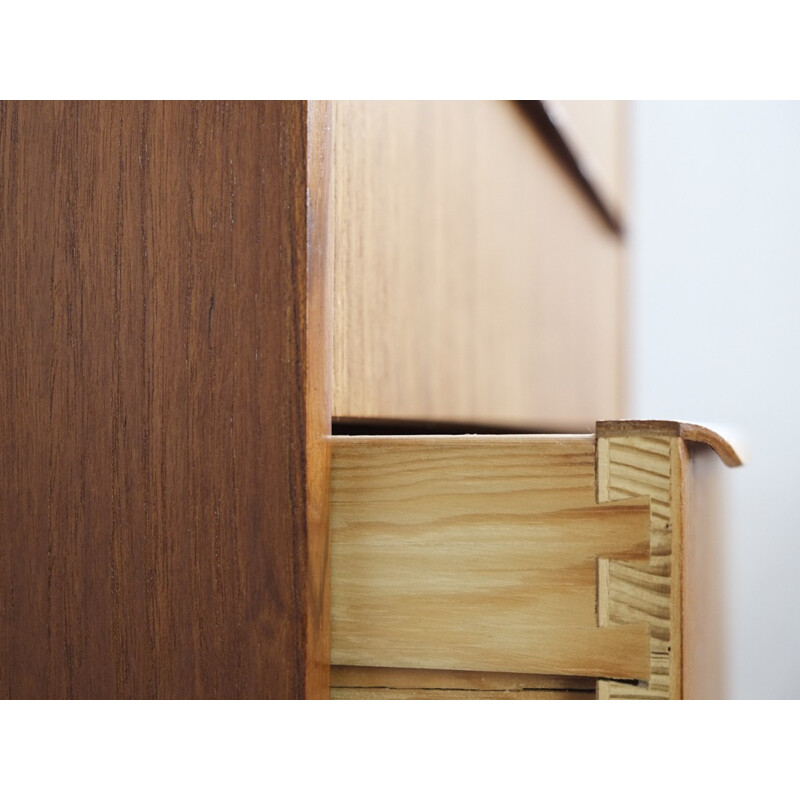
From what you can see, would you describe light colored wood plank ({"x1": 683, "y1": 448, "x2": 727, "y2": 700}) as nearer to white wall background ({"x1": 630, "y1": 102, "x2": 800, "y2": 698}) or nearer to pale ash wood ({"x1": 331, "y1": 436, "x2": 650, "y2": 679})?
pale ash wood ({"x1": 331, "y1": 436, "x2": 650, "y2": 679})

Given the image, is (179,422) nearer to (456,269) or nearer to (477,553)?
(477,553)

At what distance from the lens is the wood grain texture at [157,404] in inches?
14.1

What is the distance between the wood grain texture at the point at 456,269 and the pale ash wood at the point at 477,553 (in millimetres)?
125

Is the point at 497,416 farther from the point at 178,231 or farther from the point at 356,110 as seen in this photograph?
the point at 178,231

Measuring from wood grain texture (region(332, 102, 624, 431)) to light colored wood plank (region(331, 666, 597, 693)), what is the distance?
158 millimetres

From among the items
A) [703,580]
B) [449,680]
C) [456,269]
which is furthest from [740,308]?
[449,680]

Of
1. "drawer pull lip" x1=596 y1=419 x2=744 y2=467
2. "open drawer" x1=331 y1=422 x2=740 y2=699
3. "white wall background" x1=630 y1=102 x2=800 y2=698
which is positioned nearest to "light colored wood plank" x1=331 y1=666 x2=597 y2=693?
"open drawer" x1=331 y1=422 x2=740 y2=699

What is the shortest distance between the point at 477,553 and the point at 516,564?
0.02 meters

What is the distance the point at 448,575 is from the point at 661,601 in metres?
0.09

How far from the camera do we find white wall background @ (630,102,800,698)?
4.62 feet

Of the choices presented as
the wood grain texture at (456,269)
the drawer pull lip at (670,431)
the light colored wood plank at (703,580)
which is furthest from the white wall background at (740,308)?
the drawer pull lip at (670,431)

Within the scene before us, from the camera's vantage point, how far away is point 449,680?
0.38m

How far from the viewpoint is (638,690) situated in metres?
0.34

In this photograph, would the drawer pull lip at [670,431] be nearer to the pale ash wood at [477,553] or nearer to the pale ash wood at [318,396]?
the pale ash wood at [477,553]
